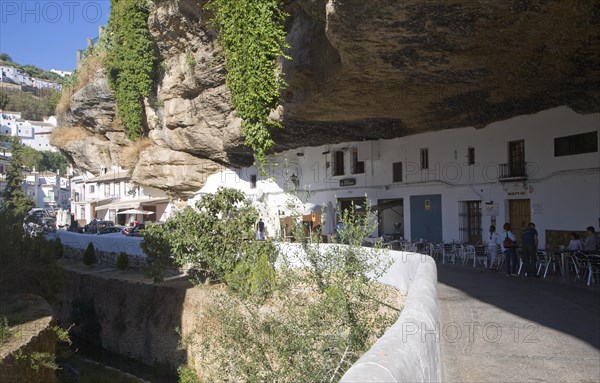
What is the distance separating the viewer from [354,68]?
13086 mm

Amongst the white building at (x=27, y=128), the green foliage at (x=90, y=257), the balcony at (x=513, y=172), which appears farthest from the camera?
the white building at (x=27, y=128)

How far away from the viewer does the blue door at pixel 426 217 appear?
21.9 meters

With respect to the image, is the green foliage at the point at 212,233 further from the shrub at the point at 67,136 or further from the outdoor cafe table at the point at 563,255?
the shrub at the point at 67,136

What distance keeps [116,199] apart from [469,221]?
29.3m

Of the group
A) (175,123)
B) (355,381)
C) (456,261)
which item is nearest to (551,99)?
(456,261)

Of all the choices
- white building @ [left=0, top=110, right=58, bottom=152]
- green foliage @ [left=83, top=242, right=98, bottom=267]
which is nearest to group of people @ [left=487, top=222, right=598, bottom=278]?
green foliage @ [left=83, top=242, right=98, bottom=267]

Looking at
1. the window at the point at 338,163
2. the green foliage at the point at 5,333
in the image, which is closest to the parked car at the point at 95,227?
the window at the point at 338,163

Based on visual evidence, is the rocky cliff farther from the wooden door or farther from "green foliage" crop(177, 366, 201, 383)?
"green foliage" crop(177, 366, 201, 383)

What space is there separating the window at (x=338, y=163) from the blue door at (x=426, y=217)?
4612 mm

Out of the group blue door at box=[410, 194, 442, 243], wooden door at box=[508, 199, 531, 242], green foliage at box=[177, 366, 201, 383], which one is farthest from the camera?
blue door at box=[410, 194, 442, 243]

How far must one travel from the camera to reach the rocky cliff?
10039 mm

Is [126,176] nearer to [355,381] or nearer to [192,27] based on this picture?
[192,27]

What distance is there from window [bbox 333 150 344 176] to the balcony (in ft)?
29.6

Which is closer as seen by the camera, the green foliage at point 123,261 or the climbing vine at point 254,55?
the climbing vine at point 254,55
